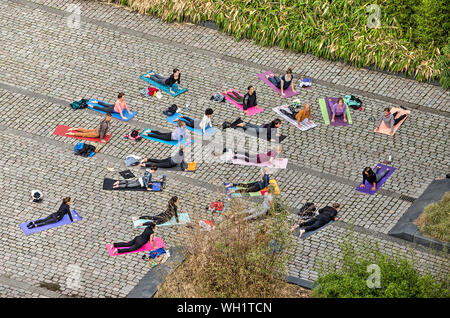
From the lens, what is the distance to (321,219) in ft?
78.6

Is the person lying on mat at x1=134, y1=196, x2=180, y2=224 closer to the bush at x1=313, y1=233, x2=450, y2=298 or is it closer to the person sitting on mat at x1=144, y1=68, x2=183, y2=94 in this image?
the bush at x1=313, y1=233, x2=450, y2=298

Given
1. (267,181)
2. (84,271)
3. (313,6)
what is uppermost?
(313,6)

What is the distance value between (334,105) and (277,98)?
6.70 ft

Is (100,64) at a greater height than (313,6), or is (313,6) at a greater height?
(313,6)

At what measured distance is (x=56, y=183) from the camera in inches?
990

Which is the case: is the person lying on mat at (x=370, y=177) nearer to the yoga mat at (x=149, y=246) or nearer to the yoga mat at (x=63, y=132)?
the yoga mat at (x=149, y=246)

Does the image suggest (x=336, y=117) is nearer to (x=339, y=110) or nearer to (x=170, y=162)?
(x=339, y=110)

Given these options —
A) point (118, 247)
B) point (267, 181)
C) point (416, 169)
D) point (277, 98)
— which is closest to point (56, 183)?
point (118, 247)

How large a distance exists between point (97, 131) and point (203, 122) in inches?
128

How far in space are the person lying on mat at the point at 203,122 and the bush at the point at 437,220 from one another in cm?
721

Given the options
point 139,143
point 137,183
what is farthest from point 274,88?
point 137,183

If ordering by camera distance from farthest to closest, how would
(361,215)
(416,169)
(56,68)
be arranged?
1. (56,68)
2. (416,169)
3. (361,215)

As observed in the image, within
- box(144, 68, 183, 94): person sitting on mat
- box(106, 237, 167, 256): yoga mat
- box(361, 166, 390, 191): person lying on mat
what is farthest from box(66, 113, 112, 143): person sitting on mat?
box(361, 166, 390, 191): person lying on mat

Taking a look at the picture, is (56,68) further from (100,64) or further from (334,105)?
(334,105)
